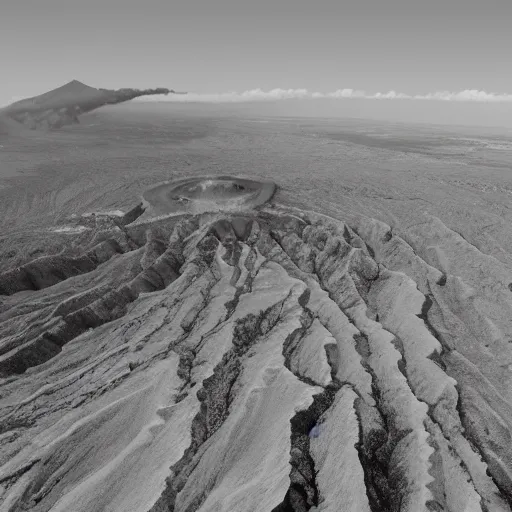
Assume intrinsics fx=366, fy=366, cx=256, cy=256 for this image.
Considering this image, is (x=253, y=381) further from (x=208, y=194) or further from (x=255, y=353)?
(x=208, y=194)

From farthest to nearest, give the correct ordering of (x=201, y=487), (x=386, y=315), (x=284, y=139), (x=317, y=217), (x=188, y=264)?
(x=284, y=139), (x=317, y=217), (x=188, y=264), (x=386, y=315), (x=201, y=487)

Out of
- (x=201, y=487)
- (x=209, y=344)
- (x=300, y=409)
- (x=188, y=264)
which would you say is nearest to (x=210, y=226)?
(x=188, y=264)

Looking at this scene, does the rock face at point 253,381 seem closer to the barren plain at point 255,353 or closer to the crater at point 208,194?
the barren plain at point 255,353

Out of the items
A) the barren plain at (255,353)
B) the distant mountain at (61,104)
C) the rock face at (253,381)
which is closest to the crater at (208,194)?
the barren plain at (255,353)

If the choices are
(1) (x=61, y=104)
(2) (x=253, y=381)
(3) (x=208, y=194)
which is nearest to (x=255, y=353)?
(2) (x=253, y=381)

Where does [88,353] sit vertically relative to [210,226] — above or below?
below

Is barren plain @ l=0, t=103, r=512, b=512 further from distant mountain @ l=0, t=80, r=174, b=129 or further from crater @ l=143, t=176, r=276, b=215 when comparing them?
distant mountain @ l=0, t=80, r=174, b=129

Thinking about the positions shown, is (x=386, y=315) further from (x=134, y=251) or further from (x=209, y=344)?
(x=134, y=251)
